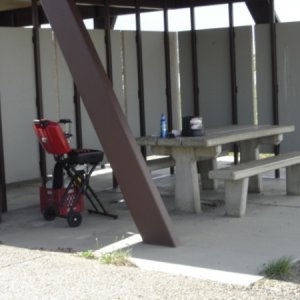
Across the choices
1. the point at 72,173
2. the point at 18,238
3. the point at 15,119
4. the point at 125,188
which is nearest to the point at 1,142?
the point at 15,119

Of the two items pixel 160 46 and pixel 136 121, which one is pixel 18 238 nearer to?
pixel 136 121

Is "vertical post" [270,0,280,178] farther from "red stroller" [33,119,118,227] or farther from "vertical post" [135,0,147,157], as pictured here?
"red stroller" [33,119,118,227]

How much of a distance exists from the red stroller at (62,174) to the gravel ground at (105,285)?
1.53 metres

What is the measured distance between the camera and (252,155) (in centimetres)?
848

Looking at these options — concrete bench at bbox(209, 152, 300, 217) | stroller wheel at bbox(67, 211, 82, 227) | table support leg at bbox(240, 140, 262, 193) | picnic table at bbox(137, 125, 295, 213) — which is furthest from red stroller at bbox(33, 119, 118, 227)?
table support leg at bbox(240, 140, 262, 193)

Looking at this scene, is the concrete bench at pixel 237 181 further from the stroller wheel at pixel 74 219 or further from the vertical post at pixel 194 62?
the vertical post at pixel 194 62

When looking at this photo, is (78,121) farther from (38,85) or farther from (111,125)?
(111,125)

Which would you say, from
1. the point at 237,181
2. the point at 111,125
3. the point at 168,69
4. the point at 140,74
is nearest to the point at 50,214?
the point at 111,125

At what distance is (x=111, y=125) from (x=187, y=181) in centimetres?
186

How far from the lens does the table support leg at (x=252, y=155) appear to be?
8461 millimetres

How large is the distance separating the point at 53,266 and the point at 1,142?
2.93 meters

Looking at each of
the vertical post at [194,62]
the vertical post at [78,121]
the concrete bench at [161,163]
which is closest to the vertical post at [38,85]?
the vertical post at [78,121]

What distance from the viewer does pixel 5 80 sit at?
836 cm

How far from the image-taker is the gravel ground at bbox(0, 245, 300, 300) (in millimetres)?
4543
